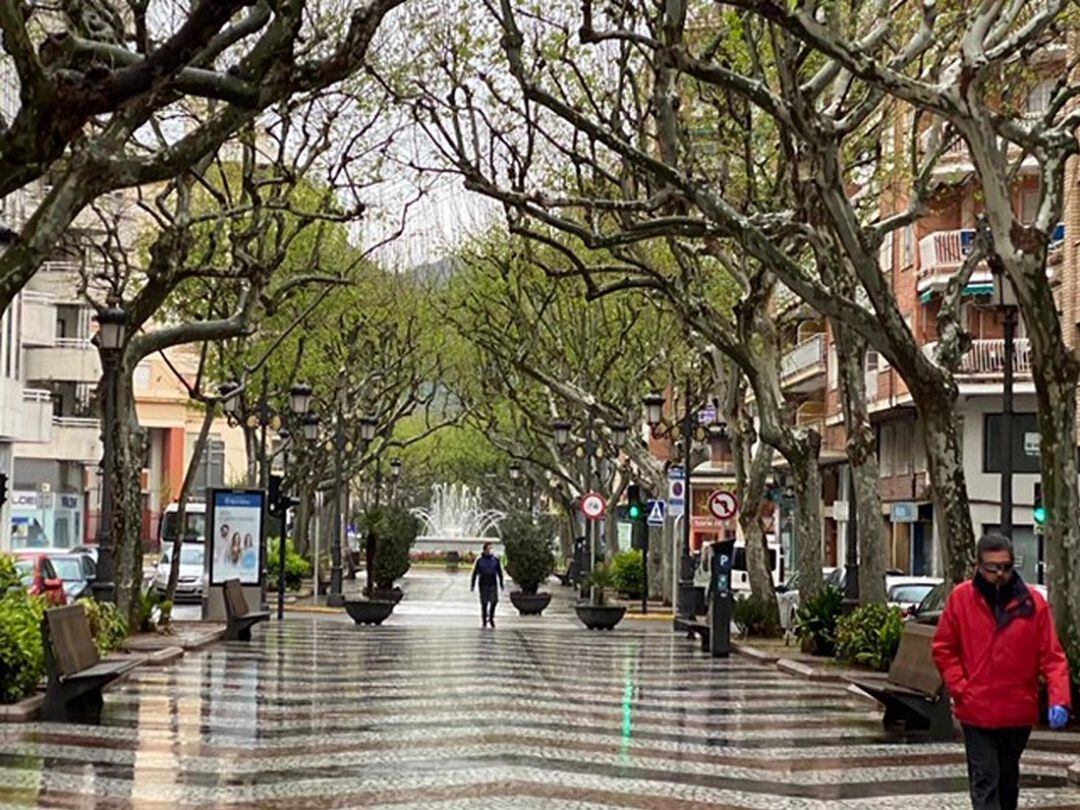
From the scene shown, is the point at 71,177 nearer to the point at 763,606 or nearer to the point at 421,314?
the point at 763,606

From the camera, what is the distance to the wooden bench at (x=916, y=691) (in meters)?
16.4

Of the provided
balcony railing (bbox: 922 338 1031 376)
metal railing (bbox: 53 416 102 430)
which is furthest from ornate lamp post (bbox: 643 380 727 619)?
metal railing (bbox: 53 416 102 430)

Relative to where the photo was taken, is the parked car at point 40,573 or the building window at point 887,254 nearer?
the parked car at point 40,573

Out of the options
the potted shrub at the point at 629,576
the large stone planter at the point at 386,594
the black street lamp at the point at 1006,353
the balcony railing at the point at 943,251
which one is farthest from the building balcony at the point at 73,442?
the black street lamp at the point at 1006,353

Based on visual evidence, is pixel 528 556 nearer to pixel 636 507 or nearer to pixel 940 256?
pixel 636 507

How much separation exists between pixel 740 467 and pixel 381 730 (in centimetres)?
1732

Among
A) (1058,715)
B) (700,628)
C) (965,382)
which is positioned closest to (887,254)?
(965,382)

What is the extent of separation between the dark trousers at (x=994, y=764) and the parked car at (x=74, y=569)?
85.4 ft

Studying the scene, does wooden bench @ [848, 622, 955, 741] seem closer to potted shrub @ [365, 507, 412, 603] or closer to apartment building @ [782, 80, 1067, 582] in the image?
apartment building @ [782, 80, 1067, 582]

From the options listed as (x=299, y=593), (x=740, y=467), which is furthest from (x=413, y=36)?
(x=299, y=593)

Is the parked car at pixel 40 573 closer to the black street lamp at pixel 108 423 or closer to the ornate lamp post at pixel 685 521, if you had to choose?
the black street lamp at pixel 108 423

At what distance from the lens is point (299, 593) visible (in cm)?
5244

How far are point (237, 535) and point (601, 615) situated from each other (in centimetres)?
741

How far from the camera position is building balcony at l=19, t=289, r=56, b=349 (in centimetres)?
5475
